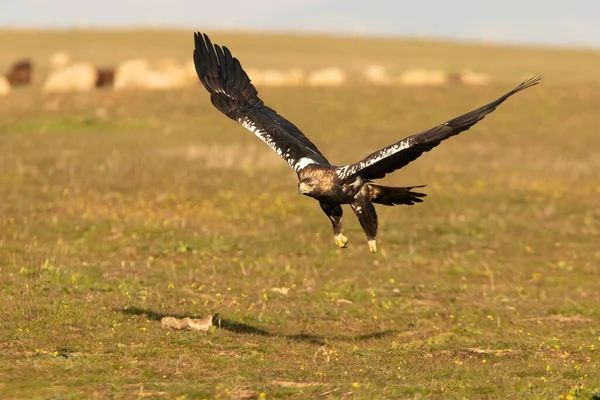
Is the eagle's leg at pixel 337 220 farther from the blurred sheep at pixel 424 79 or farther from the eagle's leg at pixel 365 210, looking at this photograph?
the blurred sheep at pixel 424 79

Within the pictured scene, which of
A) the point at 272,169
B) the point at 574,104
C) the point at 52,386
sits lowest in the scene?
the point at 52,386

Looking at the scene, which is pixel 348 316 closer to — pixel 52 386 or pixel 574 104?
pixel 52 386

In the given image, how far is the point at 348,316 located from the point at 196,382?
5.67 m

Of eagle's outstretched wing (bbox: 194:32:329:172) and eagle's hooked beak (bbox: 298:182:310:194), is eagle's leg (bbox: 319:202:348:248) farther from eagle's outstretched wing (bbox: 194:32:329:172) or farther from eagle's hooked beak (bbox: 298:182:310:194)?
eagle's outstretched wing (bbox: 194:32:329:172)

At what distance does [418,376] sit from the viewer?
1340 cm

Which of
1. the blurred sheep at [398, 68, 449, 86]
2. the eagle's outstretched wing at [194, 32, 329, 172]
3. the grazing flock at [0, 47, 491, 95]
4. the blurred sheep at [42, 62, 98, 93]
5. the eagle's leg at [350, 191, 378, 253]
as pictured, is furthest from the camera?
the blurred sheep at [398, 68, 449, 86]

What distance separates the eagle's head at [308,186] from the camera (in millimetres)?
14370

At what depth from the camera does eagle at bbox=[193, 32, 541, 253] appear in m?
13.6

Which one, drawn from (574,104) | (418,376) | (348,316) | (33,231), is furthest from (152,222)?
(574,104)

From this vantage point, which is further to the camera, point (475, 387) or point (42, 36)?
point (42, 36)

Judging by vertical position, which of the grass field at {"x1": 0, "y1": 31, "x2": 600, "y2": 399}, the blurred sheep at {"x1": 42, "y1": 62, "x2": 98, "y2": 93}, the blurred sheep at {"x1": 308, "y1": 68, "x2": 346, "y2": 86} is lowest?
the grass field at {"x1": 0, "y1": 31, "x2": 600, "y2": 399}

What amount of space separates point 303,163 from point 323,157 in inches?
24.2

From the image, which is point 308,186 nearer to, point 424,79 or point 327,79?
point 327,79

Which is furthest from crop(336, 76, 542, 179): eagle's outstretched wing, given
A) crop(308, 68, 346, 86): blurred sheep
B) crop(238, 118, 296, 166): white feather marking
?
crop(308, 68, 346, 86): blurred sheep
